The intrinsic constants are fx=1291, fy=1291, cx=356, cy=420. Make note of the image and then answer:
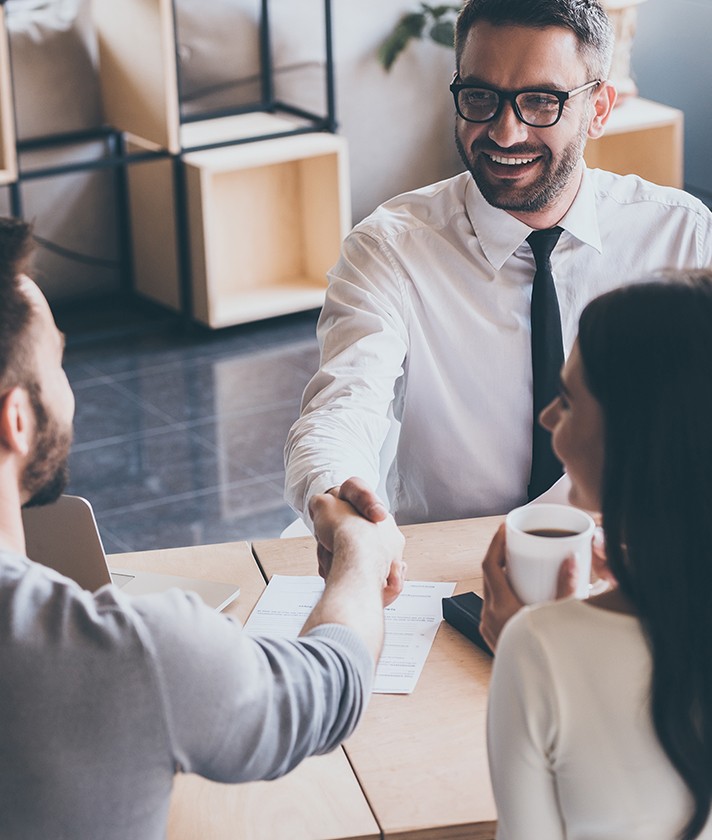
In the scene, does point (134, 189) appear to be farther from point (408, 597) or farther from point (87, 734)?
point (87, 734)

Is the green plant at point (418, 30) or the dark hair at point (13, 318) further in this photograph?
the green plant at point (418, 30)

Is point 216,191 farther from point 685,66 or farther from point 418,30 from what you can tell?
point 685,66

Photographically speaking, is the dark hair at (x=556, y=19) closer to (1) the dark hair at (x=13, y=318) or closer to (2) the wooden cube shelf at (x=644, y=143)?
(1) the dark hair at (x=13, y=318)

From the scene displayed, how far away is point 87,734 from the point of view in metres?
1.01

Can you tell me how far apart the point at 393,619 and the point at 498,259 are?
0.70 meters

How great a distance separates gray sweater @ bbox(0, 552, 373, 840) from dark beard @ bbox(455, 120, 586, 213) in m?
1.12

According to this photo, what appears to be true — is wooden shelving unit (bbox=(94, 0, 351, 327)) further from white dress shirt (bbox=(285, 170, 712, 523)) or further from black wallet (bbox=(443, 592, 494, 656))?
black wallet (bbox=(443, 592, 494, 656))

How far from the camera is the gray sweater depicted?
3.28ft

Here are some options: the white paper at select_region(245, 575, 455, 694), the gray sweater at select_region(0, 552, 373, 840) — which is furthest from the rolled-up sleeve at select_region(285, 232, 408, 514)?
the gray sweater at select_region(0, 552, 373, 840)

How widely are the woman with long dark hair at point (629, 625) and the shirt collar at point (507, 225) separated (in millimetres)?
959

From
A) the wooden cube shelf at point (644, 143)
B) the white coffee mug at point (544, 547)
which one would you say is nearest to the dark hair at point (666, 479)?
the white coffee mug at point (544, 547)

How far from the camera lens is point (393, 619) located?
5.16ft

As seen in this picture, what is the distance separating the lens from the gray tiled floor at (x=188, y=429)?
3396mm

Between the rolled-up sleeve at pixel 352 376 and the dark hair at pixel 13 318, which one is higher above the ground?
the dark hair at pixel 13 318
